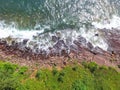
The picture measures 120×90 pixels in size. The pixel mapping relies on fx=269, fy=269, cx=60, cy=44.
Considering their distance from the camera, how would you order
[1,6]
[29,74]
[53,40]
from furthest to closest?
1. [1,6]
2. [53,40]
3. [29,74]

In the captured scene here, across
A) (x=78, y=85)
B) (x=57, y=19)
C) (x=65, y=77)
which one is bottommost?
(x=78, y=85)

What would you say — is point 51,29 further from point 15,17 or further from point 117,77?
point 117,77

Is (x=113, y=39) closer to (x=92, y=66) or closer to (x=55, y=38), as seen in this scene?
(x=92, y=66)

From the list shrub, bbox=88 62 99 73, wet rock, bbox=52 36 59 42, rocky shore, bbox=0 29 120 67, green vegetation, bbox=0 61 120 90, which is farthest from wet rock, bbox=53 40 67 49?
shrub, bbox=88 62 99 73

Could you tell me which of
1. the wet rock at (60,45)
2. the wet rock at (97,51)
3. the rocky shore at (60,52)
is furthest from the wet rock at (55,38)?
the wet rock at (97,51)

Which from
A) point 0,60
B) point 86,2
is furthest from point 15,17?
point 86,2

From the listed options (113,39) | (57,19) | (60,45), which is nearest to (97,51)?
(113,39)
